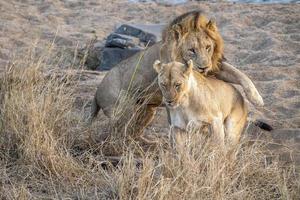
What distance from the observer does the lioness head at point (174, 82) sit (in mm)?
4637

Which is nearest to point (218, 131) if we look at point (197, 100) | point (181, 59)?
point (197, 100)

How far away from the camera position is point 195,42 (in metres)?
5.45

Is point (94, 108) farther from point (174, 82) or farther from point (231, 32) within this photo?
point (231, 32)

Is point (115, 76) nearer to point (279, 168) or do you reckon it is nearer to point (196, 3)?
point (279, 168)

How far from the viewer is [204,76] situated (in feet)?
17.4

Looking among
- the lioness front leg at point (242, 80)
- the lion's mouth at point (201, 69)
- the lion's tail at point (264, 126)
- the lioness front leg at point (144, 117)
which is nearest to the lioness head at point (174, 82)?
the lion's mouth at point (201, 69)

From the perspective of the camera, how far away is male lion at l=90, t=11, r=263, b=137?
17.8 ft

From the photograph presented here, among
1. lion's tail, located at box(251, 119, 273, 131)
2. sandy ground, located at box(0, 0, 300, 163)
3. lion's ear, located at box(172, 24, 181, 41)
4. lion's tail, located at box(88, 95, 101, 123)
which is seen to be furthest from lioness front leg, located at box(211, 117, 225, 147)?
lion's tail, located at box(88, 95, 101, 123)

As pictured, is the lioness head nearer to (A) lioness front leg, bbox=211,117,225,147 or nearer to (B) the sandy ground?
(A) lioness front leg, bbox=211,117,225,147

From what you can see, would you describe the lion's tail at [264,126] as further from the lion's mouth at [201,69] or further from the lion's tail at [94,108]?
the lion's tail at [94,108]

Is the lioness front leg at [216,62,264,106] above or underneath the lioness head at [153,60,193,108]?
underneath

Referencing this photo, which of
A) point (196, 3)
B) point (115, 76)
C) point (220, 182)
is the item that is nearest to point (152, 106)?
A: point (115, 76)

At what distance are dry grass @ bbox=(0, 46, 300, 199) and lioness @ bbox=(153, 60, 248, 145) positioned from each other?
0.14m

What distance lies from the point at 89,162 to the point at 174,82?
71 cm
